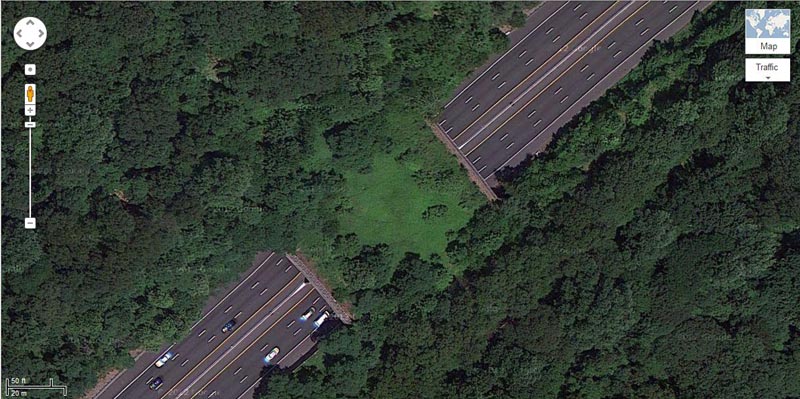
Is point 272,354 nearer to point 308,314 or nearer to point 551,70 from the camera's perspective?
point 308,314

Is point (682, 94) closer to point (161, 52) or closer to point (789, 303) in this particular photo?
point (789, 303)

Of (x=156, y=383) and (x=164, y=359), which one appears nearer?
(x=164, y=359)

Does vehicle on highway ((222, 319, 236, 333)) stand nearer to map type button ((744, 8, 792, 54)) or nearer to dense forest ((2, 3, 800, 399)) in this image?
dense forest ((2, 3, 800, 399))

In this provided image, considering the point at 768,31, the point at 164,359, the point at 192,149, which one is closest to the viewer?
the point at 768,31

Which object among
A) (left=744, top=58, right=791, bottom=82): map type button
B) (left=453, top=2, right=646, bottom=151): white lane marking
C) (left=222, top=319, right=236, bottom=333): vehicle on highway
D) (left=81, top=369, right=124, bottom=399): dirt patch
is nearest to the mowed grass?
(left=453, top=2, right=646, bottom=151): white lane marking

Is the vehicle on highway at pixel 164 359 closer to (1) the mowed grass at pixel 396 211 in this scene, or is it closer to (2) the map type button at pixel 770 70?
(1) the mowed grass at pixel 396 211

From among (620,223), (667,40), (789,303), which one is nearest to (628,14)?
(667,40)

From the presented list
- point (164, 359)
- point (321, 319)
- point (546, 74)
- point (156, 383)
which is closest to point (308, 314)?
point (321, 319)
